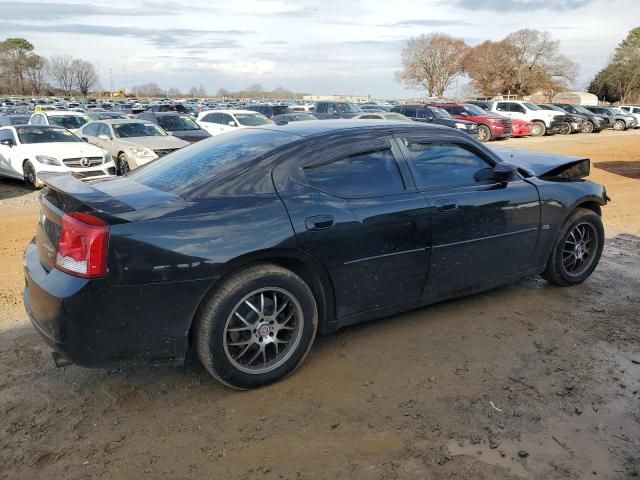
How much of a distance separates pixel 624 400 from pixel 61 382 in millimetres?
3450

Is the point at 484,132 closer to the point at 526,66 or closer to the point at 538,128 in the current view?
the point at 538,128

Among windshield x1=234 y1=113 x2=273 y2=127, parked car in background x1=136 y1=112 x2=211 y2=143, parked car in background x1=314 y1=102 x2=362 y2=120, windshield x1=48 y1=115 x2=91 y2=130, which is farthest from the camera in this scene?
parked car in background x1=314 y1=102 x2=362 y2=120

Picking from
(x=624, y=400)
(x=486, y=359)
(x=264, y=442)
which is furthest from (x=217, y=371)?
(x=624, y=400)

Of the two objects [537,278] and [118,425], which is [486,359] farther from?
[118,425]

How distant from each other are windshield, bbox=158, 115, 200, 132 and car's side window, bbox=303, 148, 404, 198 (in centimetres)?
1294

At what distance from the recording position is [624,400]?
3.23 metres

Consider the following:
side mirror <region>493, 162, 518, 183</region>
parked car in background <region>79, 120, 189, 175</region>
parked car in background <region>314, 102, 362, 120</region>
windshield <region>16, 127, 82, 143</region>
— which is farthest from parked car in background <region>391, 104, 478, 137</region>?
A: side mirror <region>493, 162, 518, 183</region>

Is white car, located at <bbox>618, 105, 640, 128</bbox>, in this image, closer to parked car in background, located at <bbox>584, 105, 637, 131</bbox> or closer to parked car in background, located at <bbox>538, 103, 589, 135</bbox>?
parked car in background, located at <bbox>584, 105, 637, 131</bbox>

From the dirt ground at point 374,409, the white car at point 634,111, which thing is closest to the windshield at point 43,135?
the dirt ground at point 374,409

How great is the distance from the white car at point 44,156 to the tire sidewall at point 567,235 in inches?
369

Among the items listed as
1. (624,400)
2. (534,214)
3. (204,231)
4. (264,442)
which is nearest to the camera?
(264,442)

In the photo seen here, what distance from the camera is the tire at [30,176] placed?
1127 cm

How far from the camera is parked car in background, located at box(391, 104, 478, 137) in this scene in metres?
22.7

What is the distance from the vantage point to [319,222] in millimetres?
3354
